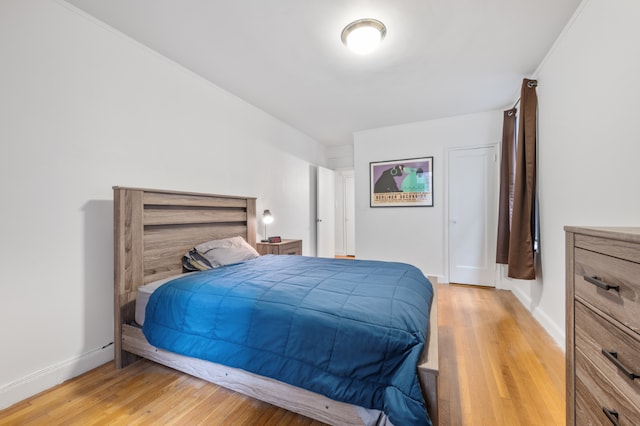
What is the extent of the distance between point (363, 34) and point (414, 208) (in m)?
2.75

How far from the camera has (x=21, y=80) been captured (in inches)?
61.0

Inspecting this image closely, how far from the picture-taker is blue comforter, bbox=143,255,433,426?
108 centimetres

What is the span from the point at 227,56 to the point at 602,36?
8.84ft

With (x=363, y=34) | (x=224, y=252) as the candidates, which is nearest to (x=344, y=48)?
(x=363, y=34)

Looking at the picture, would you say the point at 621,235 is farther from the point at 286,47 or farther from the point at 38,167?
the point at 38,167

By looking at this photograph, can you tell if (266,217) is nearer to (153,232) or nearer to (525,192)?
(153,232)

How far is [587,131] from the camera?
1745 mm

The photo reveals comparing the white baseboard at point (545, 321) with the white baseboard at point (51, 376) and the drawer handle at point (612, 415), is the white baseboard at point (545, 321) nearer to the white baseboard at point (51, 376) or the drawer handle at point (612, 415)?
the drawer handle at point (612, 415)

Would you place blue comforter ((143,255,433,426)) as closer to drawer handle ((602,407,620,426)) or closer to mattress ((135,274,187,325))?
mattress ((135,274,187,325))

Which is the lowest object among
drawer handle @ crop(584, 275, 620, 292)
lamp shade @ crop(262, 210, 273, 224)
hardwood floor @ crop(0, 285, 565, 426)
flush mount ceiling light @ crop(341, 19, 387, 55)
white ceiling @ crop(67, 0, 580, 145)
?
hardwood floor @ crop(0, 285, 565, 426)

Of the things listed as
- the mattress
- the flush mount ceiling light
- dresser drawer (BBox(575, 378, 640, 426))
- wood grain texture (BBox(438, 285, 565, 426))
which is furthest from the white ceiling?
wood grain texture (BBox(438, 285, 565, 426))

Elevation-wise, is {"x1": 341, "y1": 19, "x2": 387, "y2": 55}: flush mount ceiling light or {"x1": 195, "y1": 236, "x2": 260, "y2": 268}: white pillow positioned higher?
{"x1": 341, "y1": 19, "x2": 387, "y2": 55}: flush mount ceiling light

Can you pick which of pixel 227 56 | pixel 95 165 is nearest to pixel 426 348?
pixel 95 165

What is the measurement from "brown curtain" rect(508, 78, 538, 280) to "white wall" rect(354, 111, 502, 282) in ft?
3.49
